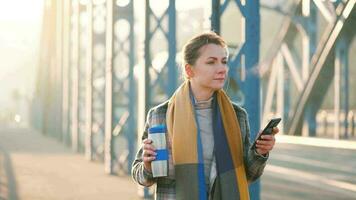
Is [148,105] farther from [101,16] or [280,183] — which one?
[101,16]

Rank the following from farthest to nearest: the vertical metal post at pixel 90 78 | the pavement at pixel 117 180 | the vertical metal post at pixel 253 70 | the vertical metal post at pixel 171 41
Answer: the vertical metal post at pixel 90 78, the pavement at pixel 117 180, the vertical metal post at pixel 171 41, the vertical metal post at pixel 253 70

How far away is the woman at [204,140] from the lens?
3.06 m

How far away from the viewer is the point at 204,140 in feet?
10.3

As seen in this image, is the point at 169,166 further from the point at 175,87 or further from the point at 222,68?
the point at 175,87

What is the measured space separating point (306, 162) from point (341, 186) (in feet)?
16.1

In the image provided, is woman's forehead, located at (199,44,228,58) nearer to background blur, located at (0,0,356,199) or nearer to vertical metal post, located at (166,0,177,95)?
background blur, located at (0,0,356,199)

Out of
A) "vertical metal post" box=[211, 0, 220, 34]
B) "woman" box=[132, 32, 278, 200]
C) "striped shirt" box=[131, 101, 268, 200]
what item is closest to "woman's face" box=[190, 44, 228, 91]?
"woman" box=[132, 32, 278, 200]

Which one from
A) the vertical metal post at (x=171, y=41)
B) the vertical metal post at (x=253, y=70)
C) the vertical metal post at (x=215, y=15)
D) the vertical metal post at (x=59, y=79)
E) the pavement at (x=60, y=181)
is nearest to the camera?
the vertical metal post at (x=253, y=70)

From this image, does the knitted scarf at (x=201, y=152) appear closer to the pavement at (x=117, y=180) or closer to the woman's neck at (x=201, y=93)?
the woman's neck at (x=201, y=93)

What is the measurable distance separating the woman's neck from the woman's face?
0.04 feet

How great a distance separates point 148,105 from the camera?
9.54 m

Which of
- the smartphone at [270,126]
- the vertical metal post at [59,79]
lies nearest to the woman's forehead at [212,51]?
the smartphone at [270,126]

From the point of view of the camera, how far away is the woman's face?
3.11 meters

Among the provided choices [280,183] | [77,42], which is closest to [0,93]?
[77,42]
